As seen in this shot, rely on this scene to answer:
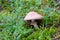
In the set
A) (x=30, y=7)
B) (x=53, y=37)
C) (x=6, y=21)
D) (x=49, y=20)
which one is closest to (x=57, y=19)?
(x=49, y=20)

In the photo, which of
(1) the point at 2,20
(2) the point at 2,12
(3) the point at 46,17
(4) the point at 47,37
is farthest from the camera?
(2) the point at 2,12

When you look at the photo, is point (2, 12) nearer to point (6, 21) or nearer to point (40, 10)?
point (6, 21)

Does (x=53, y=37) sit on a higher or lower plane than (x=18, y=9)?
lower

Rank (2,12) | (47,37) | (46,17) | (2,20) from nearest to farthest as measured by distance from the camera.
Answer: (47,37) → (46,17) → (2,20) → (2,12)

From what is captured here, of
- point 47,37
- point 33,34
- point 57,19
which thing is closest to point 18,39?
point 33,34

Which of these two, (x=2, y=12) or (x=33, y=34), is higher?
(x=2, y=12)

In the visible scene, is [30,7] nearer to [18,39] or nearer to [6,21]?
[6,21]

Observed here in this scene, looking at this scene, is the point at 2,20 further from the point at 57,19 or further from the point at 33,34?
the point at 57,19

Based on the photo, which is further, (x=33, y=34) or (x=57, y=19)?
(x=57, y=19)

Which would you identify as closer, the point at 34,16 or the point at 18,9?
the point at 34,16
